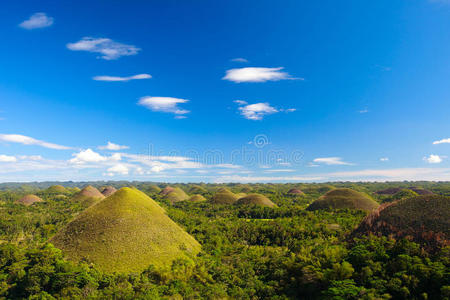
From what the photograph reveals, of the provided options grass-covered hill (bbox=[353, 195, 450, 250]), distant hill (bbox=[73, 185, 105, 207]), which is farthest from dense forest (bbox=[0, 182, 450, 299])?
distant hill (bbox=[73, 185, 105, 207])

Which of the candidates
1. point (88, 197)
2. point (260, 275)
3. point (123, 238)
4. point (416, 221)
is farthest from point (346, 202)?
point (88, 197)

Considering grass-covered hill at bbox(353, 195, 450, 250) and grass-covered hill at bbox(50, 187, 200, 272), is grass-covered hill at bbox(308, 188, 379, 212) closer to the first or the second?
grass-covered hill at bbox(353, 195, 450, 250)

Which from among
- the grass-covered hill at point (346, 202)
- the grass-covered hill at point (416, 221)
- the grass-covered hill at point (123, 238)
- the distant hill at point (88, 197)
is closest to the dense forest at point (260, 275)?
the grass-covered hill at point (416, 221)

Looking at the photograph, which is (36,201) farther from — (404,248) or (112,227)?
(404,248)

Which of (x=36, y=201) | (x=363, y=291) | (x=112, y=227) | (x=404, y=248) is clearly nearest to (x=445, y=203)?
(x=404, y=248)

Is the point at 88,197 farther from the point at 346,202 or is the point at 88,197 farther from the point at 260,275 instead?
the point at 346,202
